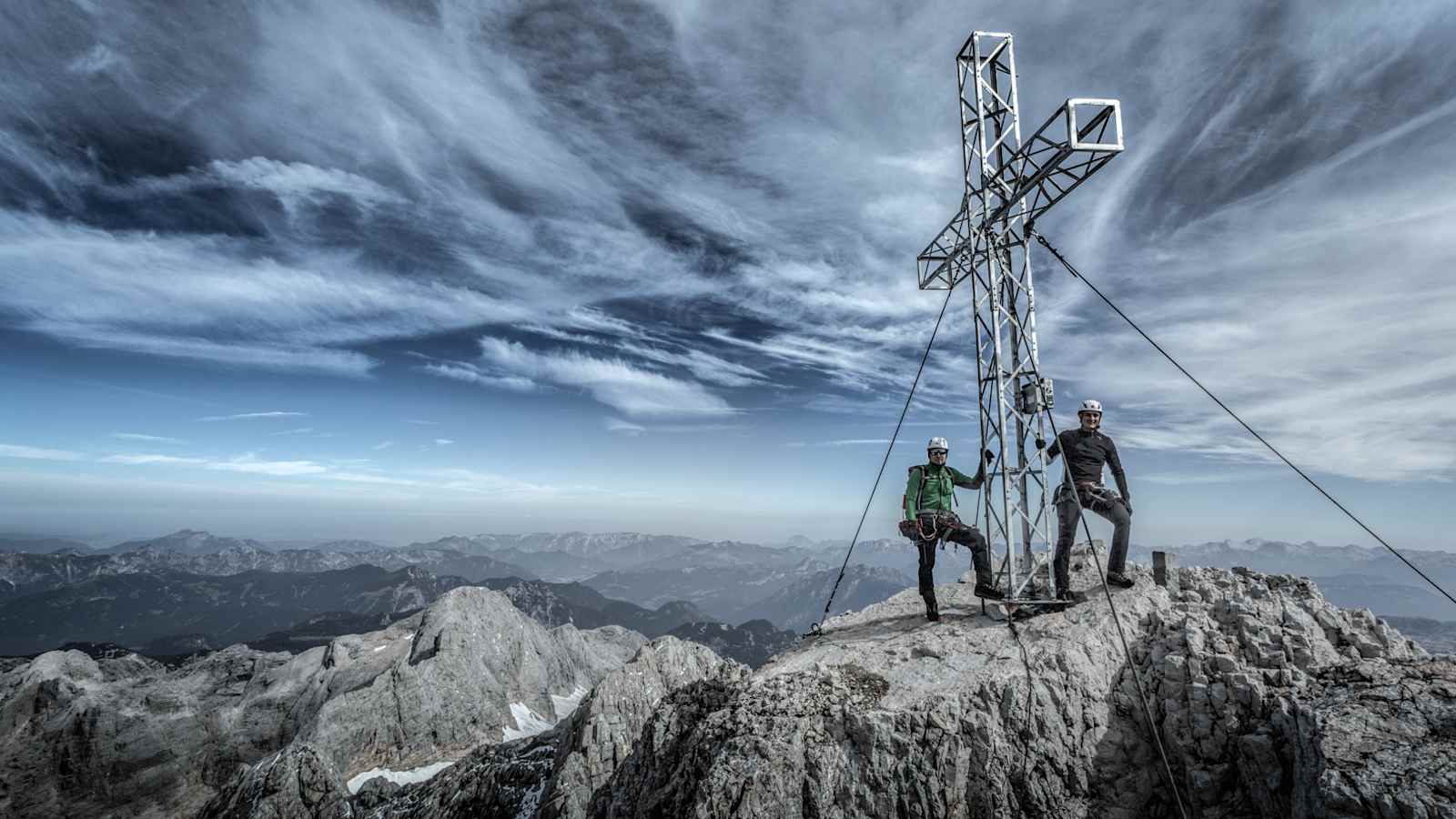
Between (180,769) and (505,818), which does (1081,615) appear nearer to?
(505,818)

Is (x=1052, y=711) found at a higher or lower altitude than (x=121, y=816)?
higher

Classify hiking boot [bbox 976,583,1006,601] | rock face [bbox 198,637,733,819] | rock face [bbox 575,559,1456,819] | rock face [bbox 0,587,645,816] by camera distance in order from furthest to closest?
rock face [bbox 0,587,645,816] → rock face [bbox 198,637,733,819] → hiking boot [bbox 976,583,1006,601] → rock face [bbox 575,559,1456,819]

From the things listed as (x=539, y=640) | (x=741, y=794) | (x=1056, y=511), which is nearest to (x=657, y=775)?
(x=741, y=794)

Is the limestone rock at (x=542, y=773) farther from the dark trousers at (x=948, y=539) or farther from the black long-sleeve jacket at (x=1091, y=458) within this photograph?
the black long-sleeve jacket at (x=1091, y=458)

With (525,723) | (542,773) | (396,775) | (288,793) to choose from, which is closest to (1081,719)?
(542,773)

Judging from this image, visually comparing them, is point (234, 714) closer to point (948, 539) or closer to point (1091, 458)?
point (948, 539)

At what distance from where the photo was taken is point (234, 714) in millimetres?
83188

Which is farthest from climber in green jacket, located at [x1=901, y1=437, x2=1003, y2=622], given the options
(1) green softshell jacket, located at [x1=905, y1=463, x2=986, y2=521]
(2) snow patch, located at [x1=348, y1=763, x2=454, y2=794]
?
(2) snow patch, located at [x1=348, y1=763, x2=454, y2=794]

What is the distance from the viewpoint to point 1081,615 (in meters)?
11.0

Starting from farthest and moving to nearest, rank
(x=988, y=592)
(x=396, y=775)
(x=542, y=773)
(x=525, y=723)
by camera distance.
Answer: (x=525, y=723) → (x=396, y=775) → (x=542, y=773) → (x=988, y=592)

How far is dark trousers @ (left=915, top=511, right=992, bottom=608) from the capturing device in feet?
40.2

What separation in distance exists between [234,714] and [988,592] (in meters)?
116

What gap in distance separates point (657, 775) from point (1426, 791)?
10.8 meters

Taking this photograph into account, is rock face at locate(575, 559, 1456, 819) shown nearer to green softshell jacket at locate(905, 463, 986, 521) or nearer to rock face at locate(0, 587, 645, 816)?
green softshell jacket at locate(905, 463, 986, 521)
